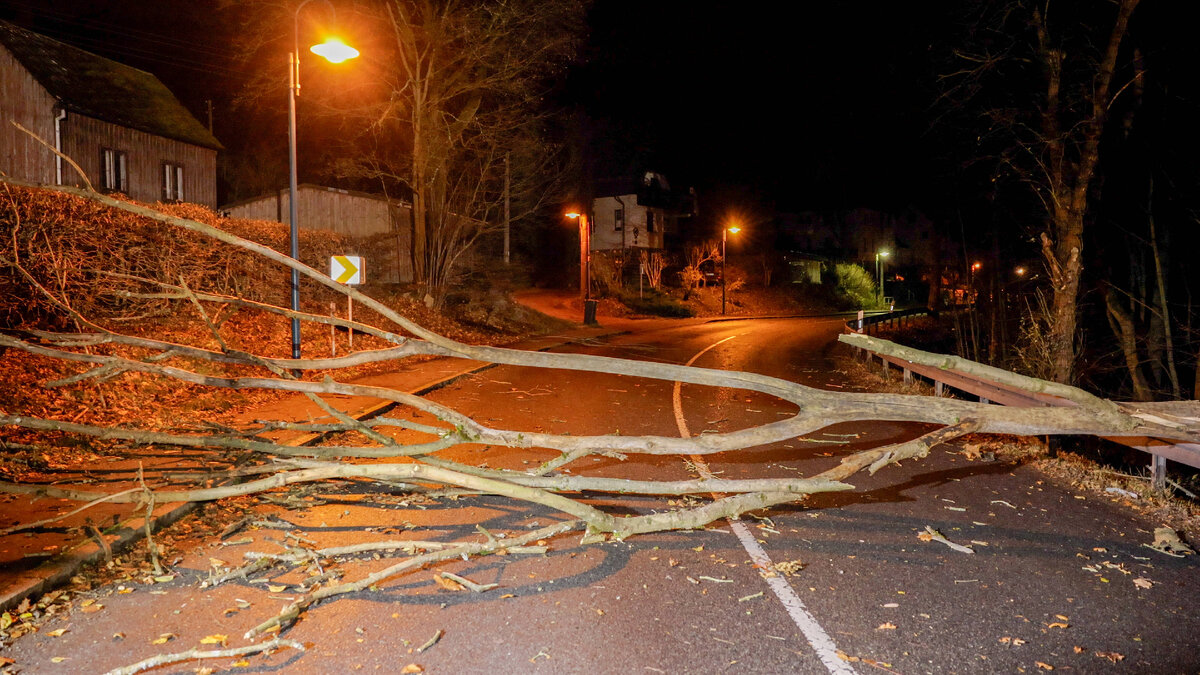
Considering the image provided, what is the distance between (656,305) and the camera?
46.0 meters

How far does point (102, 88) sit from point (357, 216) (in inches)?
426

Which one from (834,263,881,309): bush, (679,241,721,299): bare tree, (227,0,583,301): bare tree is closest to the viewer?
(227,0,583,301): bare tree

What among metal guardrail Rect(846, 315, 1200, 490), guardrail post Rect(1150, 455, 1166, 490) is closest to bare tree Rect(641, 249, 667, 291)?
metal guardrail Rect(846, 315, 1200, 490)

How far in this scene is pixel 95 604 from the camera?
4258 mm

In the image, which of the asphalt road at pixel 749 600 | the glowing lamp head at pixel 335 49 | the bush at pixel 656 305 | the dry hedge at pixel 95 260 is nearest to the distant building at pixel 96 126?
the dry hedge at pixel 95 260

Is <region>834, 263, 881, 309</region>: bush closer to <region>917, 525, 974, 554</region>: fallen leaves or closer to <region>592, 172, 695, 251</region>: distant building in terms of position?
<region>592, 172, 695, 251</region>: distant building

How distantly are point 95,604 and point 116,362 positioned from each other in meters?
2.13

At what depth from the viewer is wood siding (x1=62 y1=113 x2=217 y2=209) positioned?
26.8 metres

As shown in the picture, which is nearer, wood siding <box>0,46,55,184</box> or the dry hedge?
the dry hedge

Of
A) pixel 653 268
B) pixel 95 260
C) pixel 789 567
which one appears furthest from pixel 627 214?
Answer: pixel 789 567

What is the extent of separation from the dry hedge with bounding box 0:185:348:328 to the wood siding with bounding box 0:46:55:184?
49.8 ft

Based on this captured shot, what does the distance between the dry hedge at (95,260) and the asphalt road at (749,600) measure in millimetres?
3250

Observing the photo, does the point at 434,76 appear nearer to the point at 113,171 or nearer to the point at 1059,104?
the point at 113,171

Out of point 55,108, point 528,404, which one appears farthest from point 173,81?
point 528,404
